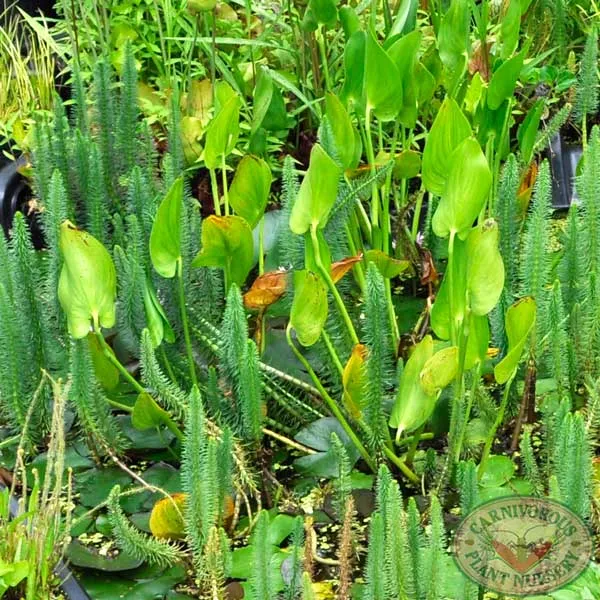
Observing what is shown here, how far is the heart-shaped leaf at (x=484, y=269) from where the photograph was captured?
1.41 meters

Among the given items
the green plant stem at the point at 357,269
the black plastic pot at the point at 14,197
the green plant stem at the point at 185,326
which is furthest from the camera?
the black plastic pot at the point at 14,197

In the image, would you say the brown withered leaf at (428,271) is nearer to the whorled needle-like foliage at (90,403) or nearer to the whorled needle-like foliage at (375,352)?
the whorled needle-like foliage at (375,352)

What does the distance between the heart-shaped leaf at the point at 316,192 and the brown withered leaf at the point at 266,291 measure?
0.60 ft

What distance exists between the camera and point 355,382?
64.5 inches

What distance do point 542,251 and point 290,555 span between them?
0.65 m

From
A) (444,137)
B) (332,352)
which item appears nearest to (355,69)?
(444,137)

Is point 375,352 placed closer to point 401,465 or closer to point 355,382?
point 355,382

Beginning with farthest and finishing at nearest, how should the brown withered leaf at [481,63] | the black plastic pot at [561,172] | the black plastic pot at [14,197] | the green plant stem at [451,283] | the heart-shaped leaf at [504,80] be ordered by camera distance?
the black plastic pot at [561,172] → the black plastic pot at [14,197] → the brown withered leaf at [481,63] → the heart-shaped leaf at [504,80] → the green plant stem at [451,283]

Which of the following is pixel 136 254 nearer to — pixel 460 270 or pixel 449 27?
pixel 460 270

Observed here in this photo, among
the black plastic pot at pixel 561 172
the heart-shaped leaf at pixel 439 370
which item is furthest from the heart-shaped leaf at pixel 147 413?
the black plastic pot at pixel 561 172

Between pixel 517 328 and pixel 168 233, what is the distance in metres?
0.53

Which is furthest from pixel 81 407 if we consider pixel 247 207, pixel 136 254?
pixel 247 207

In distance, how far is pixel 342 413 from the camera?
183 centimetres

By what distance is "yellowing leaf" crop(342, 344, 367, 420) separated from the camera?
1.62 meters
